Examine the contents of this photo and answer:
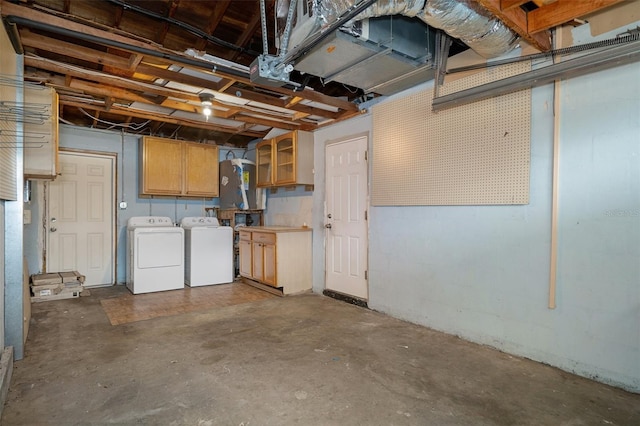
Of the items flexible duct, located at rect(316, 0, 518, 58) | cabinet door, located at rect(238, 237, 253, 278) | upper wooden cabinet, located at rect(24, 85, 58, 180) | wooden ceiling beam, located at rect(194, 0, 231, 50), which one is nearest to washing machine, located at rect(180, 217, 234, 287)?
cabinet door, located at rect(238, 237, 253, 278)

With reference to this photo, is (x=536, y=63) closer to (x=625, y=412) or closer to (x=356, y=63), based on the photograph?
(x=356, y=63)

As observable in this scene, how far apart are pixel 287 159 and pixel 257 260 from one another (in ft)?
5.02

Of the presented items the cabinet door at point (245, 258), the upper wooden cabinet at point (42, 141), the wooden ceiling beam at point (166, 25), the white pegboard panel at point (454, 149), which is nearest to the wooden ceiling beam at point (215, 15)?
the wooden ceiling beam at point (166, 25)

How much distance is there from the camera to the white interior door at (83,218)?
15.7 feet

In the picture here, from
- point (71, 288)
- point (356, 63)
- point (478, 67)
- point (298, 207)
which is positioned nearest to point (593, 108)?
point (478, 67)

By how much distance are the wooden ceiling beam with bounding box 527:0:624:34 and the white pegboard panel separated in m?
0.34

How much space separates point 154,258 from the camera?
474 cm

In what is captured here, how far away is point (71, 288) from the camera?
4395mm

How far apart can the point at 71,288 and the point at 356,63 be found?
14.4 feet

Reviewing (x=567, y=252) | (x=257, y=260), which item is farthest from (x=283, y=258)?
(x=567, y=252)

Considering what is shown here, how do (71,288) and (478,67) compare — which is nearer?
→ (478,67)

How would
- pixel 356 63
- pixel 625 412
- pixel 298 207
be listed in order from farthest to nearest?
pixel 298 207 → pixel 356 63 → pixel 625 412

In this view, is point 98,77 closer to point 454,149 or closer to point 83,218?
point 83,218

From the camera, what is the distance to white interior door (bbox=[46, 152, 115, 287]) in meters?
4.80
